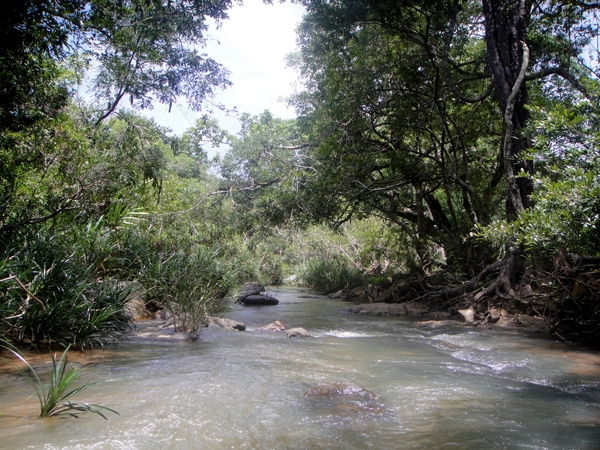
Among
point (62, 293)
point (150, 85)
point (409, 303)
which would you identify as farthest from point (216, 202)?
point (62, 293)

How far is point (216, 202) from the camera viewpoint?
14.7 m

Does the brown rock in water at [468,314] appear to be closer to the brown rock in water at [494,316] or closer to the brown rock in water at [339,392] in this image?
the brown rock in water at [494,316]

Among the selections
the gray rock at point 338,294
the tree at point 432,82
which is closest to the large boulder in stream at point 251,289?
the gray rock at point 338,294

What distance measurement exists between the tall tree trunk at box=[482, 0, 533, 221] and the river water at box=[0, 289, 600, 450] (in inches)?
143

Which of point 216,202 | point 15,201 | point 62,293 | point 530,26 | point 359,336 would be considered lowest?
point 359,336

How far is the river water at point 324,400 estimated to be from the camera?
3.63 metres

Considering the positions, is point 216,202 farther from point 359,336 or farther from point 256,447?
point 256,447

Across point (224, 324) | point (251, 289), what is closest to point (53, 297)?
point (224, 324)

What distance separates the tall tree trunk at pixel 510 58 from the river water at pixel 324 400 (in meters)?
3.62

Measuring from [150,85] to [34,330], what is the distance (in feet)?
20.2

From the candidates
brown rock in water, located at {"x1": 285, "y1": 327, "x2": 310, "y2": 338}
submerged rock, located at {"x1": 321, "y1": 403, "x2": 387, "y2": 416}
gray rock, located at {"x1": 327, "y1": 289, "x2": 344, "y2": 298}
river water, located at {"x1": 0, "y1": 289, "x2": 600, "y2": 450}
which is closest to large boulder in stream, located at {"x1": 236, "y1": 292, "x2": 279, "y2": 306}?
gray rock, located at {"x1": 327, "y1": 289, "x2": 344, "y2": 298}

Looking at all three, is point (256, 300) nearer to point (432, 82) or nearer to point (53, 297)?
point (432, 82)

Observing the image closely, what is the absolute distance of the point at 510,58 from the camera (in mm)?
10539

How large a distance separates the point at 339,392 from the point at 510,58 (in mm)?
9040
